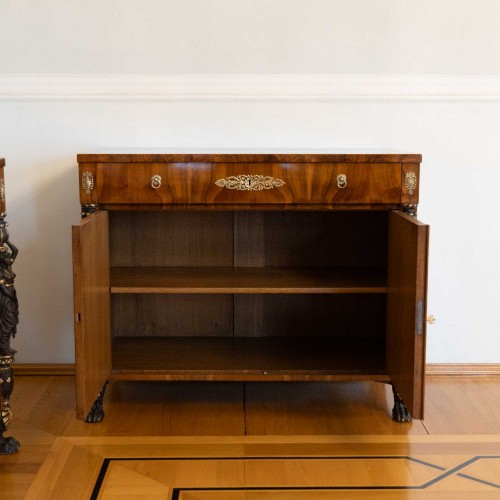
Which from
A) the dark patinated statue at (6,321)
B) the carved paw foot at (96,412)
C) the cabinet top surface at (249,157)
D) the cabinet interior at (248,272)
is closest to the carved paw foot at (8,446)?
the dark patinated statue at (6,321)

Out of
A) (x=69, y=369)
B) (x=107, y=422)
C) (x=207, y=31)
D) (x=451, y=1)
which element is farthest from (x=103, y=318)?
(x=451, y=1)

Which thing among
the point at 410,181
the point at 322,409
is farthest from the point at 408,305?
the point at 322,409

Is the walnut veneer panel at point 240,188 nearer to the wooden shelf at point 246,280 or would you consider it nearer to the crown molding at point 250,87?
the wooden shelf at point 246,280

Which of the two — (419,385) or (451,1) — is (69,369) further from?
(451,1)

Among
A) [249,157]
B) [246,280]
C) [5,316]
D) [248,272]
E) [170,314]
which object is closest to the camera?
[5,316]

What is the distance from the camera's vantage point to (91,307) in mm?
1657

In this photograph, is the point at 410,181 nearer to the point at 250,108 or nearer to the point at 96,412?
the point at 250,108

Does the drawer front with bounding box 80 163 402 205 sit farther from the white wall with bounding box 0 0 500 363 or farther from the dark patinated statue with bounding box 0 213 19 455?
the white wall with bounding box 0 0 500 363

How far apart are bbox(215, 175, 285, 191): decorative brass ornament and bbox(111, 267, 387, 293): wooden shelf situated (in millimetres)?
230

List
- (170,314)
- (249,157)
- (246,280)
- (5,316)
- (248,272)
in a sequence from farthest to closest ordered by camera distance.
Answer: (170,314) < (248,272) < (246,280) < (249,157) < (5,316)

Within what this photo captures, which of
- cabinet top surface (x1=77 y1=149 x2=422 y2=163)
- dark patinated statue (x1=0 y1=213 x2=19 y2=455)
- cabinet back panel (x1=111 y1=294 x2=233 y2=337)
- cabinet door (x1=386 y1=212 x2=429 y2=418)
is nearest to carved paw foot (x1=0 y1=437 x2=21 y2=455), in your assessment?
dark patinated statue (x1=0 y1=213 x2=19 y2=455)

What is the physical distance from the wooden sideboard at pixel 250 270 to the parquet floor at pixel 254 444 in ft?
0.33

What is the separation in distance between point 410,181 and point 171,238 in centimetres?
64

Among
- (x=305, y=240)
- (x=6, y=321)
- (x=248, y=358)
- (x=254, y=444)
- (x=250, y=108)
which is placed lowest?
(x=254, y=444)
